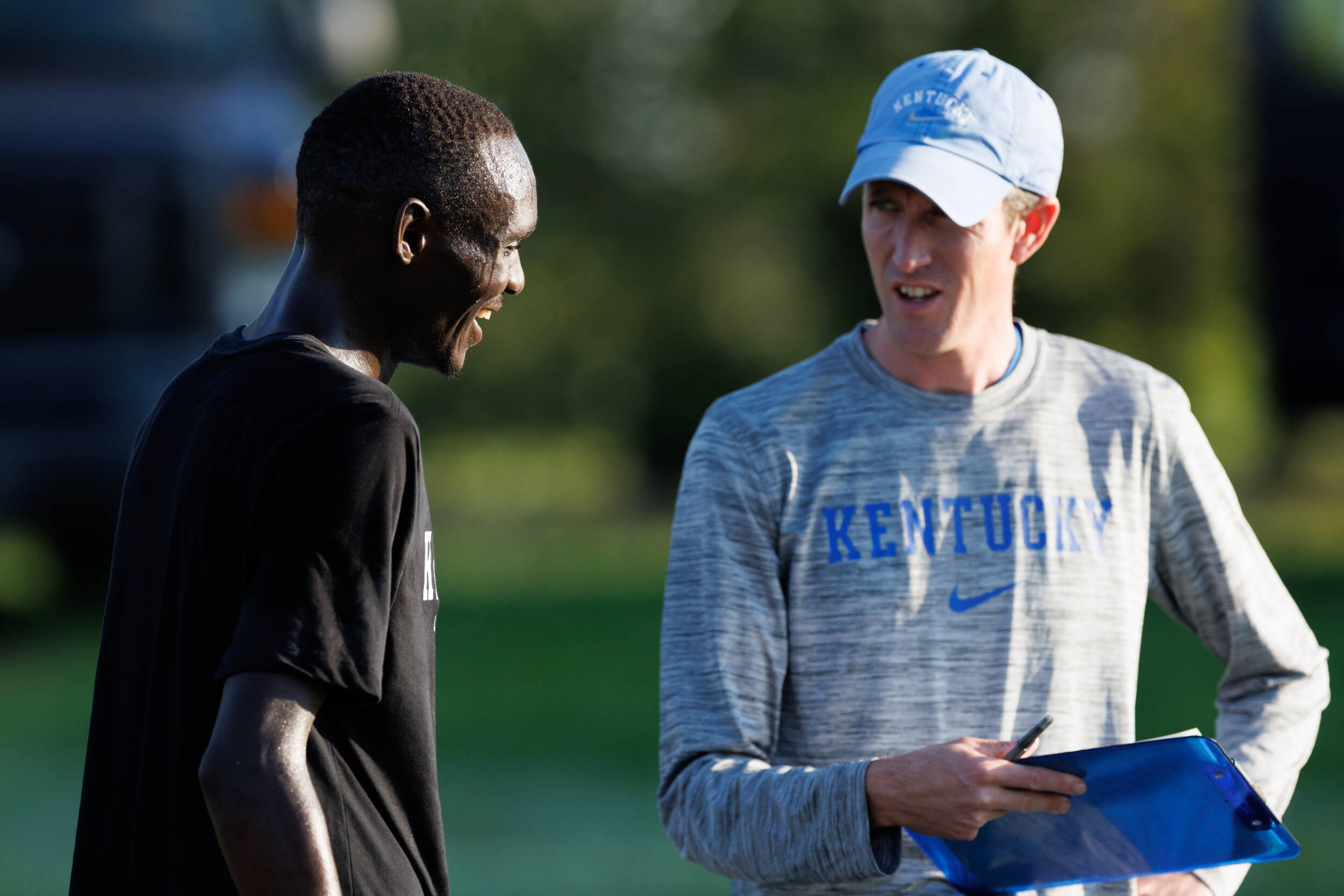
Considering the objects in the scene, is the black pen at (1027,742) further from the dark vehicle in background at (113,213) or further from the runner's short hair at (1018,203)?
the dark vehicle in background at (113,213)

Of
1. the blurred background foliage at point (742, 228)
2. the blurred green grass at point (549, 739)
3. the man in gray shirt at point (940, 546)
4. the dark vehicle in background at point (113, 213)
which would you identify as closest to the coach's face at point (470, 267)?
the man in gray shirt at point (940, 546)

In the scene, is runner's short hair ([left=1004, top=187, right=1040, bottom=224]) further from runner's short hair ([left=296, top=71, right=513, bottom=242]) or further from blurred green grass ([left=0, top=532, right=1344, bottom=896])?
blurred green grass ([left=0, top=532, right=1344, bottom=896])

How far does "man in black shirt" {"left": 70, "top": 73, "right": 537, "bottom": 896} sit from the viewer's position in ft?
5.38

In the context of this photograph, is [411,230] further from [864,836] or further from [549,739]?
[549,739]

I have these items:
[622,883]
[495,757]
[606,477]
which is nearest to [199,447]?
[622,883]

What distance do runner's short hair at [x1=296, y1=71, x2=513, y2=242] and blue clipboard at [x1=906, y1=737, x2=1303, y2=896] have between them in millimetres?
974

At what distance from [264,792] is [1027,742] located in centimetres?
89

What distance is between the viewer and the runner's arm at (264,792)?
1604 mm

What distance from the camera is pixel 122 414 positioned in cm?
984

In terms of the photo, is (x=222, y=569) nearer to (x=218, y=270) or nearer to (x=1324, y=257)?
(x=218, y=270)

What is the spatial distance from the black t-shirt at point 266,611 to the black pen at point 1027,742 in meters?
0.70

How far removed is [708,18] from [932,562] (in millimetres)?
27254

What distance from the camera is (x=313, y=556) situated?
1.67 meters

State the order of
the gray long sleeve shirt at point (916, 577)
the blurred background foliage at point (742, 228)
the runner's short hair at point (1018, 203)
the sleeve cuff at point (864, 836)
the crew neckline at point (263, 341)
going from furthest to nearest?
Answer: 1. the blurred background foliage at point (742, 228)
2. the runner's short hair at point (1018, 203)
3. the gray long sleeve shirt at point (916, 577)
4. the sleeve cuff at point (864, 836)
5. the crew neckline at point (263, 341)
